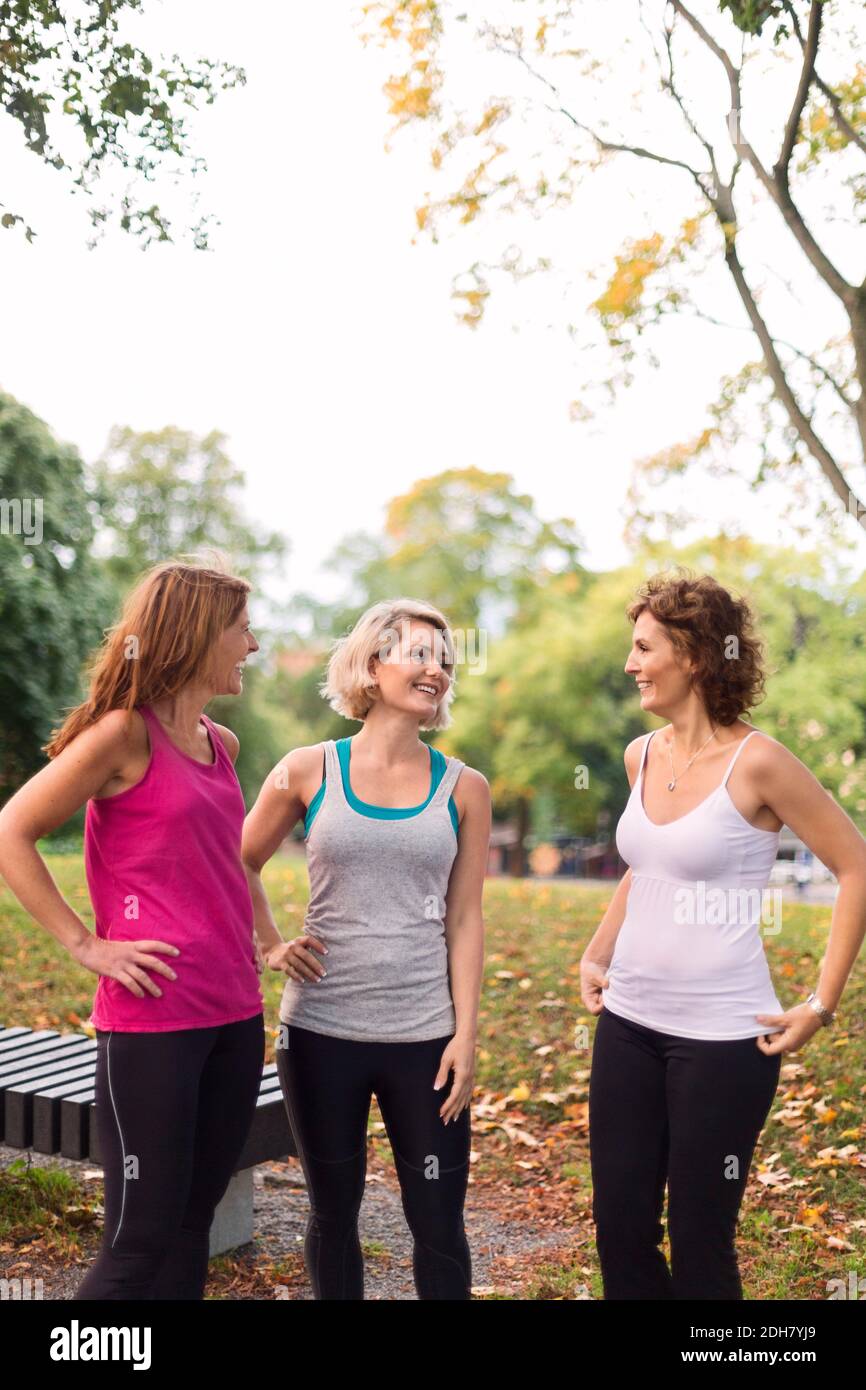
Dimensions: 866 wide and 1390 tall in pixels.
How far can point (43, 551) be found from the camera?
696 inches

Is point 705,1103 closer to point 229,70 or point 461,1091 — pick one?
point 461,1091

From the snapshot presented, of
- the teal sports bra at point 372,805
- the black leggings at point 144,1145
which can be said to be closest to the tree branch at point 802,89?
the teal sports bra at point 372,805

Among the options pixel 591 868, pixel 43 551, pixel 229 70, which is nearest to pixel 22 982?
pixel 229 70

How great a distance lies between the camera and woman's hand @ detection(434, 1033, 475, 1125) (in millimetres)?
3031

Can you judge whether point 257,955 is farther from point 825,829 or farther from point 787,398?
point 787,398

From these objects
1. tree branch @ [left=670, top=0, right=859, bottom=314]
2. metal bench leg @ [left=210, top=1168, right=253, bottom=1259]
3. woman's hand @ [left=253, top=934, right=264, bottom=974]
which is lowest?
metal bench leg @ [left=210, top=1168, right=253, bottom=1259]

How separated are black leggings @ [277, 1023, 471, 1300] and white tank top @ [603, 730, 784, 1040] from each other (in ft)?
1.71

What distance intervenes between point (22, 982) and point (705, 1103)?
690cm

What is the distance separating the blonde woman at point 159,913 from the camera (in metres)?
2.79

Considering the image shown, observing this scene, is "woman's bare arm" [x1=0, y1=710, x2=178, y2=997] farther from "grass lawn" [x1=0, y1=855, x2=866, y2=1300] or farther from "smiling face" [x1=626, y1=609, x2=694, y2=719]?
"grass lawn" [x1=0, y1=855, x2=866, y2=1300]

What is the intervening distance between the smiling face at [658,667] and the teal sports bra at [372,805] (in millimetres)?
527

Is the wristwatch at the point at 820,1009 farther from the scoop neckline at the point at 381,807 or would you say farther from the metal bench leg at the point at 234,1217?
the metal bench leg at the point at 234,1217

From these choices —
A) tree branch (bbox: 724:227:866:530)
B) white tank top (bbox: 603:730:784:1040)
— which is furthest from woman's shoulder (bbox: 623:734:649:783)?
tree branch (bbox: 724:227:866:530)

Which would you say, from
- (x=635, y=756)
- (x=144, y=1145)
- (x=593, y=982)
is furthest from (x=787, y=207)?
(x=144, y=1145)
